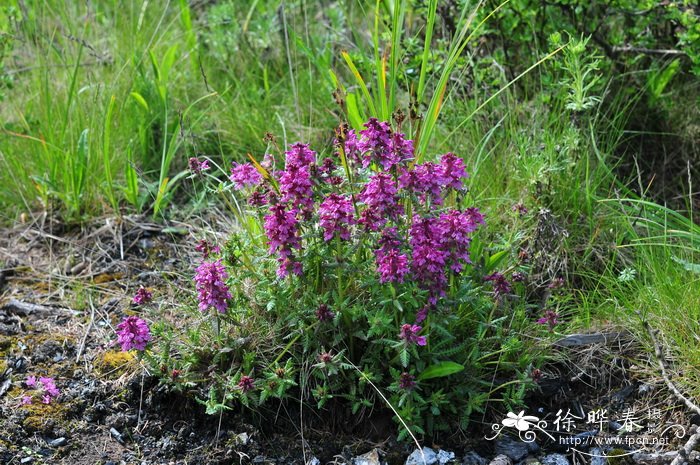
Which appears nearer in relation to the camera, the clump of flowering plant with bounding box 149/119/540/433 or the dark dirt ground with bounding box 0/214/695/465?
the clump of flowering plant with bounding box 149/119/540/433

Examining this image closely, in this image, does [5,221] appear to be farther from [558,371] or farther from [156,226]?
[558,371]

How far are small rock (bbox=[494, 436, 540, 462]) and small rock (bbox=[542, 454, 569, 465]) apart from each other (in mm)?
46

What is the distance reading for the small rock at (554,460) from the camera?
8.02ft

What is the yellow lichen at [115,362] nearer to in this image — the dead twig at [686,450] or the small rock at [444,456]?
the small rock at [444,456]

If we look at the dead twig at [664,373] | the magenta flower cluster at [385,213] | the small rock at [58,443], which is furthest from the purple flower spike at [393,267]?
the small rock at [58,443]

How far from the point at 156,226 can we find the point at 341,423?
4.73 feet

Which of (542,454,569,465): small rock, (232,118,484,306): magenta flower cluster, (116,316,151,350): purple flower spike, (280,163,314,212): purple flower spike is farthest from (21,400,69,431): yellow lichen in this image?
(542,454,569,465): small rock

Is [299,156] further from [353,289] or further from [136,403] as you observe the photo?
[136,403]

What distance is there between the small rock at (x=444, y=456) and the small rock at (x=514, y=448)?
5.9 inches

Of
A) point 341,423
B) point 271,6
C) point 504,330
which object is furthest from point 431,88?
point 341,423

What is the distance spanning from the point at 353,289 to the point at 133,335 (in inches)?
27.4

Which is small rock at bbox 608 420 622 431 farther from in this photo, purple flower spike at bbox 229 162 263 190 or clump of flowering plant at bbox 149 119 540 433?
purple flower spike at bbox 229 162 263 190

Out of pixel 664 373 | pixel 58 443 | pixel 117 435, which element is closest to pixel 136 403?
pixel 117 435

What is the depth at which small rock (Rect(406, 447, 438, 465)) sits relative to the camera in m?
2.40
